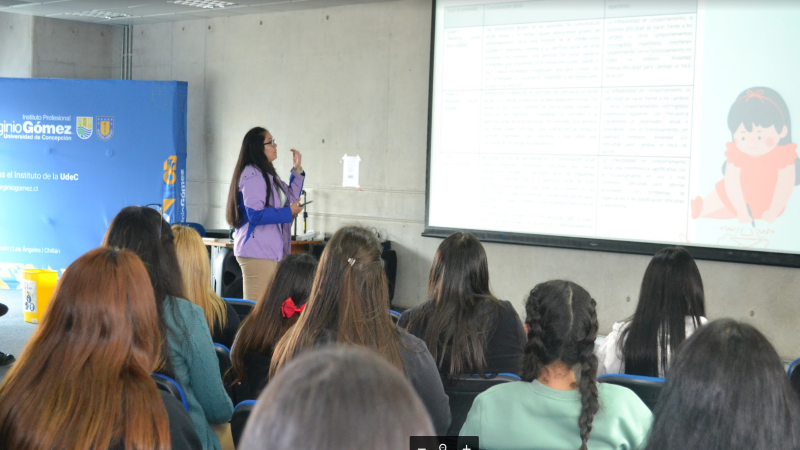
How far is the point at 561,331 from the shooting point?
65.7 inches

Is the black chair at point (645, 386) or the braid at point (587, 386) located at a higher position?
the braid at point (587, 386)

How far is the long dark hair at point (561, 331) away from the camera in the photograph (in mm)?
1624

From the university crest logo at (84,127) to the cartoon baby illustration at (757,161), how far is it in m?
5.70

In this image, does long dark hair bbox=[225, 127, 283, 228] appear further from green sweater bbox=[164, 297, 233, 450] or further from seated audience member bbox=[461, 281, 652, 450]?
seated audience member bbox=[461, 281, 652, 450]

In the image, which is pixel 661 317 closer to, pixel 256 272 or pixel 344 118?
pixel 256 272

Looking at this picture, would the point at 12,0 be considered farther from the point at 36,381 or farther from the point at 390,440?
the point at 390,440

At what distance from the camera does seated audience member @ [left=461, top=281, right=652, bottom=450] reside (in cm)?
152

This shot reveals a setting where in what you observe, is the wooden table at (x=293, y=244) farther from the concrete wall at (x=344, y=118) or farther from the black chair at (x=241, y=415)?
the black chair at (x=241, y=415)

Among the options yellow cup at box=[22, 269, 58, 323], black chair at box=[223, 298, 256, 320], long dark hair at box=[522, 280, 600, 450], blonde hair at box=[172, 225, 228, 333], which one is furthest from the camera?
yellow cup at box=[22, 269, 58, 323]

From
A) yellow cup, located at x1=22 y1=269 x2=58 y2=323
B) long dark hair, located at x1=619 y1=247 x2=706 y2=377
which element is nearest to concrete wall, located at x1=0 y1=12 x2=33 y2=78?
yellow cup, located at x1=22 y1=269 x2=58 y2=323

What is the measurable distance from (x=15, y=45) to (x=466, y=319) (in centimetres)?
708

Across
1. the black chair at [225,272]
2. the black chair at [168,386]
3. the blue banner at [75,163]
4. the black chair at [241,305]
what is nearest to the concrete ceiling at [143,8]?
the blue banner at [75,163]

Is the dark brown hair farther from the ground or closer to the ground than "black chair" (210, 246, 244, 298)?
farther from the ground

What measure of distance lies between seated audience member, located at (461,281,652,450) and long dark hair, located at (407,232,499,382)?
64 centimetres
